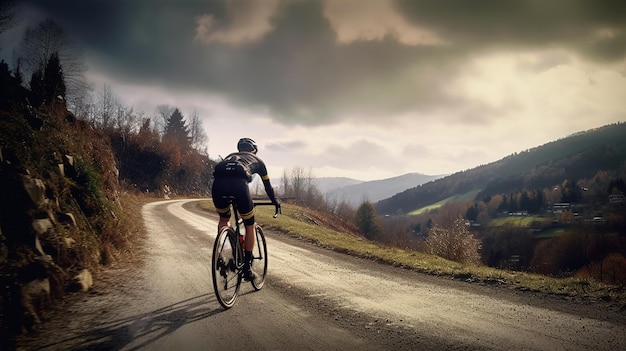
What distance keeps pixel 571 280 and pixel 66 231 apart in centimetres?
1104

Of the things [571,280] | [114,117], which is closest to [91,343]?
[571,280]

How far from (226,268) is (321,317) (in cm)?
180

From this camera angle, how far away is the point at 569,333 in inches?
161

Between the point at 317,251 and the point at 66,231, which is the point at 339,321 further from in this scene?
the point at 317,251

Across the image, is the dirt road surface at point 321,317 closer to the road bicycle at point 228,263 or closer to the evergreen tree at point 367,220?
the road bicycle at point 228,263

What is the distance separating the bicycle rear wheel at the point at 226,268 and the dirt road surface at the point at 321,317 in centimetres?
22

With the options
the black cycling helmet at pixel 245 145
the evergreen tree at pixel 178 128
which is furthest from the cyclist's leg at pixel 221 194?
the evergreen tree at pixel 178 128

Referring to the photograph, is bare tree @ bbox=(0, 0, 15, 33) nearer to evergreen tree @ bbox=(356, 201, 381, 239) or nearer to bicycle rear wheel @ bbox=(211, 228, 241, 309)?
bicycle rear wheel @ bbox=(211, 228, 241, 309)

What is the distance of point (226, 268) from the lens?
515 centimetres

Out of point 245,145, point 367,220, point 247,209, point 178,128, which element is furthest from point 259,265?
point 178,128

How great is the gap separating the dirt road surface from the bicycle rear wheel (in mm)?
225

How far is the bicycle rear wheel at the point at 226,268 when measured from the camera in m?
4.82

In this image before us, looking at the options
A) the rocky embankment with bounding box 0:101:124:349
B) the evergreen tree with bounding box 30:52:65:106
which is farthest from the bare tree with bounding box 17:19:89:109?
the rocky embankment with bounding box 0:101:124:349

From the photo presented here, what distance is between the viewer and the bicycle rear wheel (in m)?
4.82
